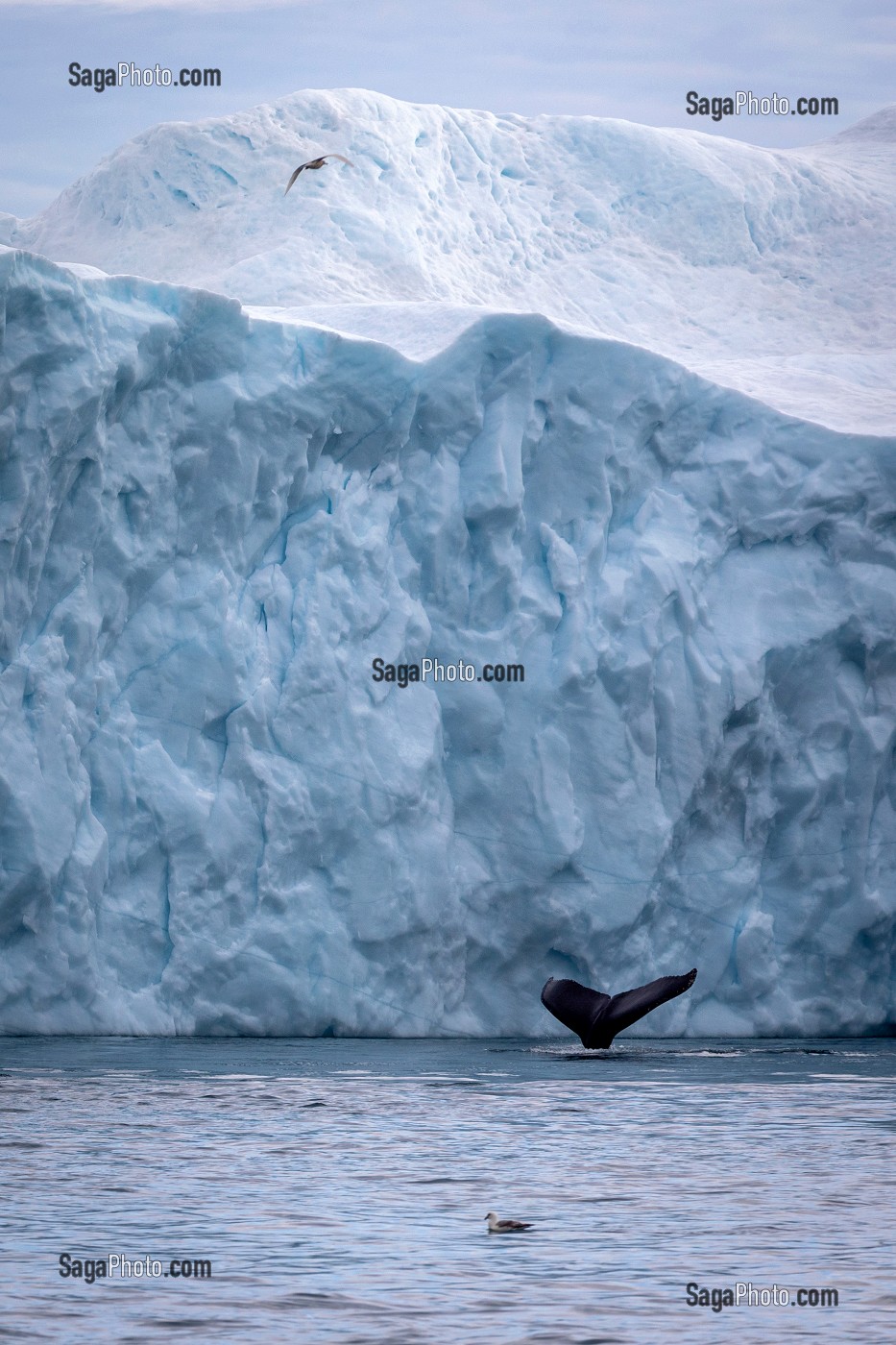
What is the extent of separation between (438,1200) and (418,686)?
12.5m

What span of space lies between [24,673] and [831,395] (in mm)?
12584

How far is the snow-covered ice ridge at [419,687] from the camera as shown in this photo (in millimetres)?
20656

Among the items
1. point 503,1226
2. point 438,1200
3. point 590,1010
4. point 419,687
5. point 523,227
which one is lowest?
point 590,1010

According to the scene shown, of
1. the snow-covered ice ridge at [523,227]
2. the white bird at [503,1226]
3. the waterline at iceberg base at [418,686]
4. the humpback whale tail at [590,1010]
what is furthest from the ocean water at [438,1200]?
the snow-covered ice ridge at [523,227]

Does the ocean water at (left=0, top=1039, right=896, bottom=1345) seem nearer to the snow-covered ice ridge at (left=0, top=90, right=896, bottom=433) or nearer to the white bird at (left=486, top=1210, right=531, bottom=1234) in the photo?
the white bird at (left=486, top=1210, right=531, bottom=1234)

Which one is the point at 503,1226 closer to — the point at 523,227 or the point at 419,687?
the point at 419,687

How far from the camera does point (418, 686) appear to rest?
2280 cm

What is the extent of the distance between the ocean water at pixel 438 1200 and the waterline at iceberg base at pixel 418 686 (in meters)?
3.69

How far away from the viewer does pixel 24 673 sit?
20.3 m

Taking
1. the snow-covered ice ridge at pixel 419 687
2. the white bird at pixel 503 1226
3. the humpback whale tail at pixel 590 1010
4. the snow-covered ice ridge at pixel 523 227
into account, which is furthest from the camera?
the snow-covered ice ridge at pixel 523 227

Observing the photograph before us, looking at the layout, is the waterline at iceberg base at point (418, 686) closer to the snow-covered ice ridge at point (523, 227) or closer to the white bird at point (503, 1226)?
the snow-covered ice ridge at point (523, 227)

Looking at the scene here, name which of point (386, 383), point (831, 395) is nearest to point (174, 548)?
point (386, 383)

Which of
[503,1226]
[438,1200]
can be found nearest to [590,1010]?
[438,1200]

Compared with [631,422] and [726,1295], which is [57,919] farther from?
[726,1295]
